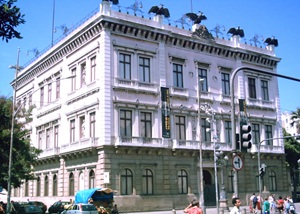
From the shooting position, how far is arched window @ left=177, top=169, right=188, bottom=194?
41.0m

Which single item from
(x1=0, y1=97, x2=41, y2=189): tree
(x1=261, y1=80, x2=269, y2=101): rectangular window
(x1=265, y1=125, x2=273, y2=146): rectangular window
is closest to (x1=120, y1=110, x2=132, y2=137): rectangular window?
(x1=0, y1=97, x2=41, y2=189): tree

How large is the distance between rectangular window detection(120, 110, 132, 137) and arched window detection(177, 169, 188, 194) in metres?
6.62

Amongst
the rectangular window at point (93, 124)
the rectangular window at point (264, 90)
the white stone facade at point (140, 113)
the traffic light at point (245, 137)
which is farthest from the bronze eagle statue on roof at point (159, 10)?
the traffic light at point (245, 137)

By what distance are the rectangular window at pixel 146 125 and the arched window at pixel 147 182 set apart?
3281 mm

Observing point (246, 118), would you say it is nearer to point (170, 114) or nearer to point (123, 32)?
point (170, 114)

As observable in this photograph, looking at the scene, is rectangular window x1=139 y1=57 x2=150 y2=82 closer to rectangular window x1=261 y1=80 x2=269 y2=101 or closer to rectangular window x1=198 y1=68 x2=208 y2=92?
rectangular window x1=198 y1=68 x2=208 y2=92

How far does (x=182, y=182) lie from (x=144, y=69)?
11.4 m

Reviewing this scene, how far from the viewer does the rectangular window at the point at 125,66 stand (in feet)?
129

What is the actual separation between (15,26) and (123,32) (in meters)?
27.7

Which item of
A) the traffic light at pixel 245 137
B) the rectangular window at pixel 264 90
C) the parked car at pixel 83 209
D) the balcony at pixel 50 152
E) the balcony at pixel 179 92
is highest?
the rectangular window at pixel 264 90

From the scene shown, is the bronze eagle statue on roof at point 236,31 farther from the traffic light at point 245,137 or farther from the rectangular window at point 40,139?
the traffic light at point 245,137

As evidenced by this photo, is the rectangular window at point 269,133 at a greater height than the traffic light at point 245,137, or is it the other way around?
the rectangular window at point 269,133

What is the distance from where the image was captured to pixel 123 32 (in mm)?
39688

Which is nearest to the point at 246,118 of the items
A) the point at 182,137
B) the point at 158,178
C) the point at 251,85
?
the point at 251,85
